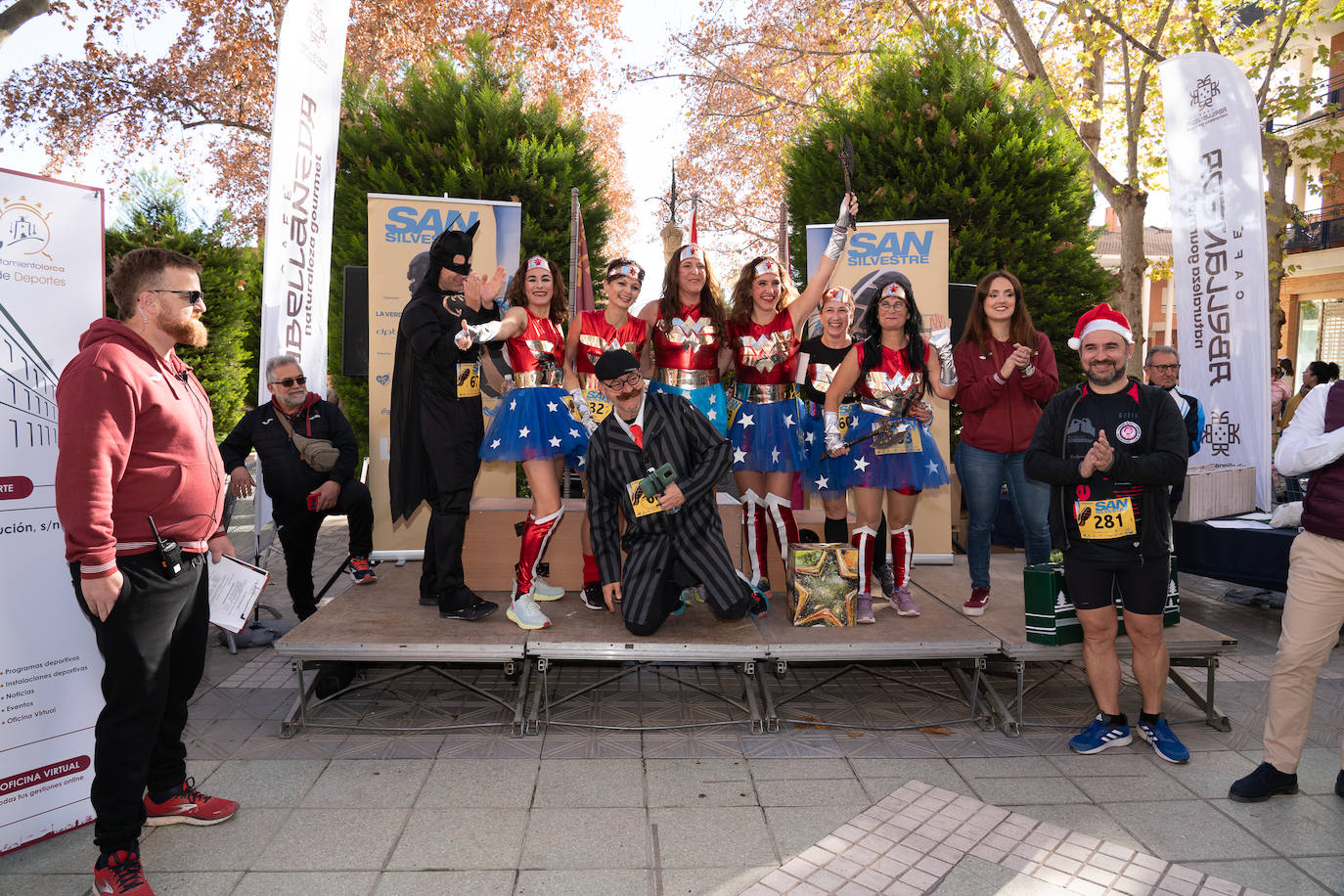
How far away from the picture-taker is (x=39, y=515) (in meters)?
3.00

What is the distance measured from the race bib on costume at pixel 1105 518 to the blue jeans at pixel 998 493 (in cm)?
94

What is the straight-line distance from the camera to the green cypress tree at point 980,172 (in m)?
7.84

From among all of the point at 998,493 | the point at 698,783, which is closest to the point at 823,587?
the point at 998,493

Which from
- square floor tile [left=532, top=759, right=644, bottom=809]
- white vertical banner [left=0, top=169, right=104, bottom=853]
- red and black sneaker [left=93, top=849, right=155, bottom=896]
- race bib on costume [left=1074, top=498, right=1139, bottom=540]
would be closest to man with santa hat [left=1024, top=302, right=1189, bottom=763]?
race bib on costume [left=1074, top=498, right=1139, bottom=540]

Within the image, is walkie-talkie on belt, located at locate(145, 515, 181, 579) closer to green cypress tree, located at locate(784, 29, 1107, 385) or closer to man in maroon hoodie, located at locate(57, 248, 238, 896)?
man in maroon hoodie, located at locate(57, 248, 238, 896)

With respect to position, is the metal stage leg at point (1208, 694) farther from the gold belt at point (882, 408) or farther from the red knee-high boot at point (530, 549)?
the red knee-high boot at point (530, 549)

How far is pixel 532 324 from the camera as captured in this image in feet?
15.3

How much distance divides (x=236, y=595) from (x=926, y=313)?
5.65 meters

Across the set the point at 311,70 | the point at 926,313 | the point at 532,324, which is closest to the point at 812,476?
the point at 532,324

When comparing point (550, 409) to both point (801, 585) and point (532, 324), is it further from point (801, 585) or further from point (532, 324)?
point (801, 585)

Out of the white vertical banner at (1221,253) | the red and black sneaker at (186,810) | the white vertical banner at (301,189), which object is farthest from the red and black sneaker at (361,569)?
the white vertical banner at (1221,253)

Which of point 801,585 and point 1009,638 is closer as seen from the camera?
point 1009,638

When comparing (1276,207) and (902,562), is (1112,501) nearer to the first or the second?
(902,562)

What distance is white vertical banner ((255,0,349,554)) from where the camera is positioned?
5902 millimetres
